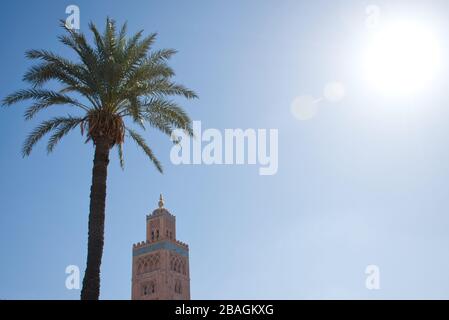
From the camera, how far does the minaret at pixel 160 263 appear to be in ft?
215

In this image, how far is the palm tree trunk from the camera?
1881 cm

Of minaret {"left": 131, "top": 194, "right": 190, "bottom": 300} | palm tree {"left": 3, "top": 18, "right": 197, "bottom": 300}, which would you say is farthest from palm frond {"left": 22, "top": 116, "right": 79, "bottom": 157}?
minaret {"left": 131, "top": 194, "right": 190, "bottom": 300}

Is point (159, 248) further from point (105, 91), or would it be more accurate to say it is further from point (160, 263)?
point (105, 91)

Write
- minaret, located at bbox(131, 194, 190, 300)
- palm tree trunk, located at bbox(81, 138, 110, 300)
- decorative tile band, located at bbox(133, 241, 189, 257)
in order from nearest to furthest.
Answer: palm tree trunk, located at bbox(81, 138, 110, 300) → minaret, located at bbox(131, 194, 190, 300) → decorative tile band, located at bbox(133, 241, 189, 257)

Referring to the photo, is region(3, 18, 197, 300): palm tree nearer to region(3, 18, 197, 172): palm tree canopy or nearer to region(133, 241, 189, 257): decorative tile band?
region(3, 18, 197, 172): palm tree canopy

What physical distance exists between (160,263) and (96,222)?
4783cm

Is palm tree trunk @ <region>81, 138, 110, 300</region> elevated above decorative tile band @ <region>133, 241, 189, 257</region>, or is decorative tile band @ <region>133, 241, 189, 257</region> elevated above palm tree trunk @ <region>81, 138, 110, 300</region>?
decorative tile band @ <region>133, 241, 189, 257</region>

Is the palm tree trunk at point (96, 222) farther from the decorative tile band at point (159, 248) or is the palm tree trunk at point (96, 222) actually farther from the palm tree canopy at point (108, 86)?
the decorative tile band at point (159, 248)

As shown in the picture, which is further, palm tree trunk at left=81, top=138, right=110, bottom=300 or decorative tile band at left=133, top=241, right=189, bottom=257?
decorative tile band at left=133, top=241, right=189, bottom=257

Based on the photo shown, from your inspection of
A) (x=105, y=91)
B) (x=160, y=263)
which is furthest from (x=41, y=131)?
(x=160, y=263)

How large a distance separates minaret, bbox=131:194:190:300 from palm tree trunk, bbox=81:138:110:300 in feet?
151

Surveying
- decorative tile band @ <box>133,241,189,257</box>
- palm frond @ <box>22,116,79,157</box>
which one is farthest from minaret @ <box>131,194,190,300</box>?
palm frond @ <box>22,116,79,157</box>

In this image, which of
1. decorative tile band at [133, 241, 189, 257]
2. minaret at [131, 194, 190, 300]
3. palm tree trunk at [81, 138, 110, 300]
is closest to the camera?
palm tree trunk at [81, 138, 110, 300]
